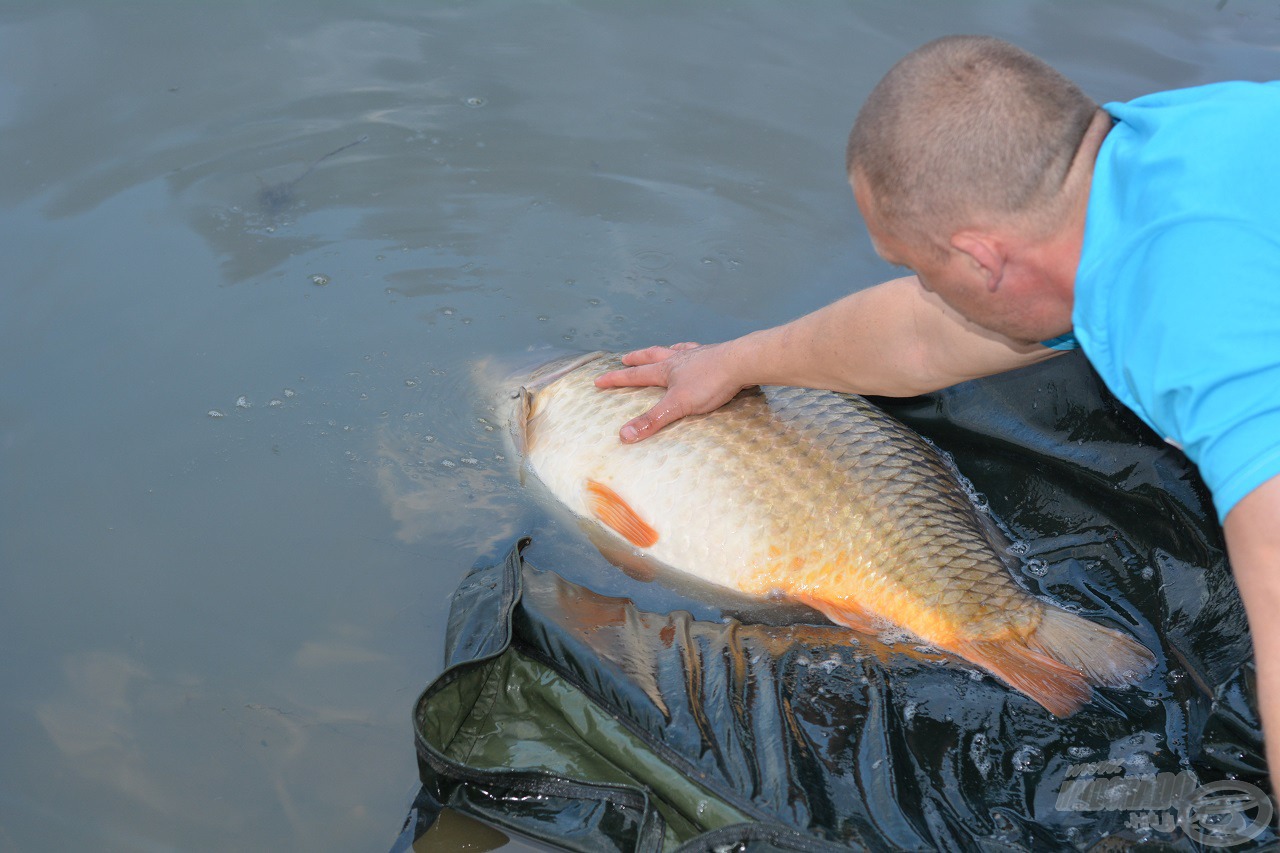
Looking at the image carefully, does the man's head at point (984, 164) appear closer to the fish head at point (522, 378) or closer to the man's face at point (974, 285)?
the man's face at point (974, 285)

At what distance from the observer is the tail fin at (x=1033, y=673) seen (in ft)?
7.79

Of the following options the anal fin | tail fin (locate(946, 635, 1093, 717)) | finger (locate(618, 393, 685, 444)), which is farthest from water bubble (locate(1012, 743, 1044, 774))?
finger (locate(618, 393, 685, 444))

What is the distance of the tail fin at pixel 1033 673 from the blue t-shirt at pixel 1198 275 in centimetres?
91

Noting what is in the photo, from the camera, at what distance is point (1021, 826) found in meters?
2.08

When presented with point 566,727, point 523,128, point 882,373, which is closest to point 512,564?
point 566,727

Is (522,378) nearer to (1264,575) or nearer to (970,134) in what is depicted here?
(970,134)

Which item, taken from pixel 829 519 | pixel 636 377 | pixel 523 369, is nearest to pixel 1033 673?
pixel 829 519

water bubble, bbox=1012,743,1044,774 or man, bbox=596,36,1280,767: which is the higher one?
man, bbox=596,36,1280,767

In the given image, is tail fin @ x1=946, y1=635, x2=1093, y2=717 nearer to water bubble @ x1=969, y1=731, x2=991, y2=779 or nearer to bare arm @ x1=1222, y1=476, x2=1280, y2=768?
water bubble @ x1=969, y1=731, x2=991, y2=779

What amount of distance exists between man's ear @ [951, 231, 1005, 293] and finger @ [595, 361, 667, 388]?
145 cm

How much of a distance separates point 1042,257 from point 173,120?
4.12 m

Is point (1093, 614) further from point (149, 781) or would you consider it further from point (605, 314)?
point (149, 781)

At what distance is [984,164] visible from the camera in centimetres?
173

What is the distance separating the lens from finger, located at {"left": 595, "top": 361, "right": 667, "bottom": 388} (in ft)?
10.5
